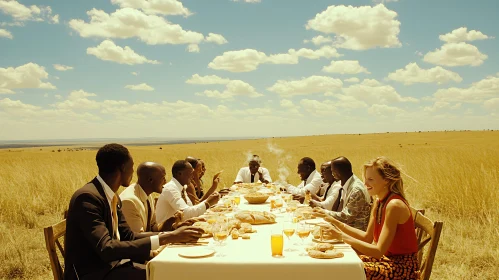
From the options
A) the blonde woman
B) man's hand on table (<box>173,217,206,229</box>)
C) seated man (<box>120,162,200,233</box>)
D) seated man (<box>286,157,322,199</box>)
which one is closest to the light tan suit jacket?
seated man (<box>120,162,200,233</box>)

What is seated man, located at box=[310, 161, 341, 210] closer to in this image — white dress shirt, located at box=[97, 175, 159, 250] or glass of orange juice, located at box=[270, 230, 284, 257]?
glass of orange juice, located at box=[270, 230, 284, 257]

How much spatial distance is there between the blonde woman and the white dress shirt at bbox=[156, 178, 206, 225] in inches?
88.0

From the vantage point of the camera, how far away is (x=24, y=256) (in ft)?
19.2

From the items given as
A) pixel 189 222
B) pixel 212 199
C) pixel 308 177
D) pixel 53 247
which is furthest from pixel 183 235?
pixel 308 177

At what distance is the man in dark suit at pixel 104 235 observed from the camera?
2.77 meters

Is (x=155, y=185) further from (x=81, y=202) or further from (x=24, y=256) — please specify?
(x=24, y=256)

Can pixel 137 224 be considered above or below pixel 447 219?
above

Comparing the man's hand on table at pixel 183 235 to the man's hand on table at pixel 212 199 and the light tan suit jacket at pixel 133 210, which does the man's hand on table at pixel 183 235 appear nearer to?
the light tan suit jacket at pixel 133 210

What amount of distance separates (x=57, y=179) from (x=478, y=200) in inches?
412

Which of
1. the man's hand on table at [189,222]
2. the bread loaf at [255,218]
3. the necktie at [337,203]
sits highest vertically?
the man's hand on table at [189,222]

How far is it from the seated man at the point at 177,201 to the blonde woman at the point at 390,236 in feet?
7.42

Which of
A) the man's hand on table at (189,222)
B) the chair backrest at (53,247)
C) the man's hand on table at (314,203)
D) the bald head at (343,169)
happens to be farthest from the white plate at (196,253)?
the man's hand on table at (314,203)

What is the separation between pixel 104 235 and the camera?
9.07 ft

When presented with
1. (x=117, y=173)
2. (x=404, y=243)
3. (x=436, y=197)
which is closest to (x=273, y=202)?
(x=404, y=243)
